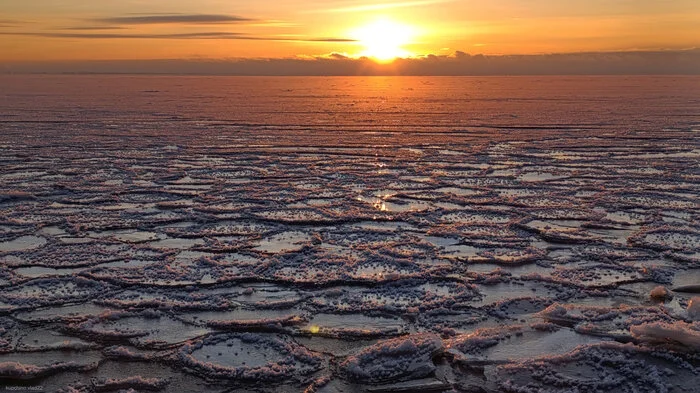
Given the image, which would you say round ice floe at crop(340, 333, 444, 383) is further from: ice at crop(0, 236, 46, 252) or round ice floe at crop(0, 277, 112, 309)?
ice at crop(0, 236, 46, 252)

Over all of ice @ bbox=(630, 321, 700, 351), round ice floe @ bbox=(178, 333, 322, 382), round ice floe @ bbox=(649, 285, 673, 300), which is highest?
ice @ bbox=(630, 321, 700, 351)

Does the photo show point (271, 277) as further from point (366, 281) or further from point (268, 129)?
point (268, 129)

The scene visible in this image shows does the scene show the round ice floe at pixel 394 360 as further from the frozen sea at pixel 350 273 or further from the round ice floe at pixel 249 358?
the round ice floe at pixel 249 358

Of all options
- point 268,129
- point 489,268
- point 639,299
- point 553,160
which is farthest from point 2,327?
point 268,129

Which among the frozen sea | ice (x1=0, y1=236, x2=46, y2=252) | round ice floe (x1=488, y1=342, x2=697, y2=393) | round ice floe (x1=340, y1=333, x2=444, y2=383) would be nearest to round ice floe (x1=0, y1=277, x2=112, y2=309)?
the frozen sea

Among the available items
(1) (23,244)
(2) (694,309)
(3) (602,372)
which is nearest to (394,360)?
(3) (602,372)
